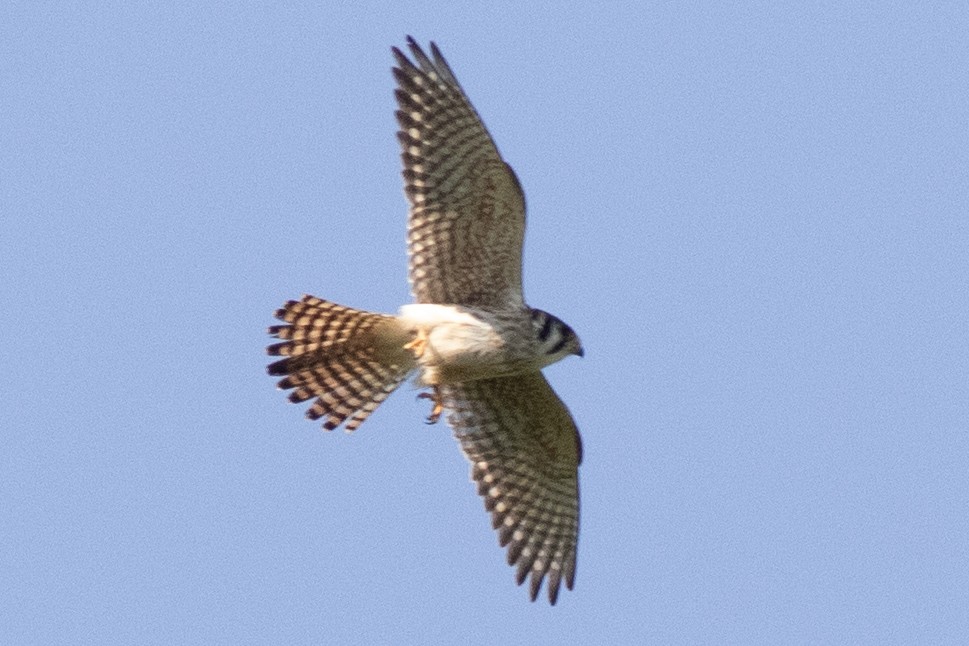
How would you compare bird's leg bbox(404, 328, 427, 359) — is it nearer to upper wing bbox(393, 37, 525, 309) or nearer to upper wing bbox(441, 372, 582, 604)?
upper wing bbox(393, 37, 525, 309)

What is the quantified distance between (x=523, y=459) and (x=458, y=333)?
4.26 feet

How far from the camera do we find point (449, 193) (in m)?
11.5

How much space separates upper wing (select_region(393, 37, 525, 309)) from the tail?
1.20ft

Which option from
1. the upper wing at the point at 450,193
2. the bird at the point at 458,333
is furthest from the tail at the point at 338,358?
the upper wing at the point at 450,193

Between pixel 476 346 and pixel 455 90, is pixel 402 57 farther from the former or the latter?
pixel 476 346

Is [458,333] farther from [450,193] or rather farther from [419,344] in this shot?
[450,193]

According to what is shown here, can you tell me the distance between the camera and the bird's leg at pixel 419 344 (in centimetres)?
1170

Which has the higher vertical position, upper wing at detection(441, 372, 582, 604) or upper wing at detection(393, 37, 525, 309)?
upper wing at detection(393, 37, 525, 309)

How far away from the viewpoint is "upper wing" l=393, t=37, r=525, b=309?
450 inches

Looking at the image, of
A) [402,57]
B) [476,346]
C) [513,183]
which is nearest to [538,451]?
[476,346]

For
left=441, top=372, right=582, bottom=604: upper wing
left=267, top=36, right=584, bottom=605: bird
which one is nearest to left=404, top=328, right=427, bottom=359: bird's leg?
left=267, top=36, right=584, bottom=605: bird

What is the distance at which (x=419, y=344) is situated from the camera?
38.5 ft

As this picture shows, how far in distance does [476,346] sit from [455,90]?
4.97 ft

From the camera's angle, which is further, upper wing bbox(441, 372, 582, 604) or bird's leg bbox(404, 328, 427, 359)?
upper wing bbox(441, 372, 582, 604)
